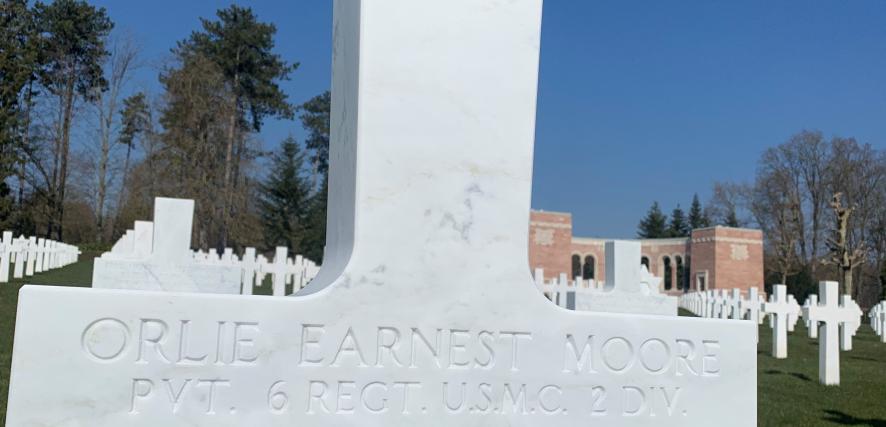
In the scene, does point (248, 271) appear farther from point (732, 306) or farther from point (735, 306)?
point (732, 306)

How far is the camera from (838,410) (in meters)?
6.88

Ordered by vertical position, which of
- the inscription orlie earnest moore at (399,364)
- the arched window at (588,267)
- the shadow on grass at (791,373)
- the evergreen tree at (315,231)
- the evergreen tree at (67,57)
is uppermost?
the evergreen tree at (67,57)

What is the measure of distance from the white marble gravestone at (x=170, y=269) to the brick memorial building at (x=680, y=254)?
3541 centimetres

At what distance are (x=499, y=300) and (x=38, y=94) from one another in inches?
1641

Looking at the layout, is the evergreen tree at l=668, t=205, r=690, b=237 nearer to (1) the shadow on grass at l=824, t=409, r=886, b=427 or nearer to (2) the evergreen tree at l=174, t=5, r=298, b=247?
(2) the evergreen tree at l=174, t=5, r=298, b=247

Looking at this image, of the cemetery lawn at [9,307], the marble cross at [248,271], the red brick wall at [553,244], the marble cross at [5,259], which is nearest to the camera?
the cemetery lawn at [9,307]

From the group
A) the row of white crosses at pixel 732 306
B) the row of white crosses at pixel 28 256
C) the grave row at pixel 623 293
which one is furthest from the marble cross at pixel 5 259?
the row of white crosses at pixel 732 306

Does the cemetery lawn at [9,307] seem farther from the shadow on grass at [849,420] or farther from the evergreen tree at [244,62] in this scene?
the evergreen tree at [244,62]

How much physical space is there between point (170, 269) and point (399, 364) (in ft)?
17.3

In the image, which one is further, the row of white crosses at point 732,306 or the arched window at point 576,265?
the arched window at point 576,265

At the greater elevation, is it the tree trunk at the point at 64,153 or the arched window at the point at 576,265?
the tree trunk at the point at 64,153

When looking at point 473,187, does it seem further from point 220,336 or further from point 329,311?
point 220,336

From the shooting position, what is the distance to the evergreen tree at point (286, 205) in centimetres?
4588

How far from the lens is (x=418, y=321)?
2100mm
